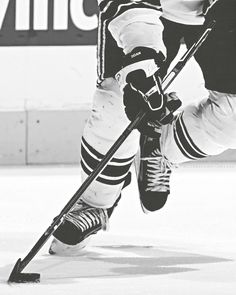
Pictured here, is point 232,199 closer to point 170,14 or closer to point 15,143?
point 170,14

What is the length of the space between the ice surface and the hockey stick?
0.04 metres

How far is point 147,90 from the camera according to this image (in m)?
2.55

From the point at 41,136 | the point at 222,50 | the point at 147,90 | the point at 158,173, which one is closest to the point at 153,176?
the point at 158,173

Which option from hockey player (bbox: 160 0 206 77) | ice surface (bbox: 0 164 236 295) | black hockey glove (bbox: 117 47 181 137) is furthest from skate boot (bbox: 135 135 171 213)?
black hockey glove (bbox: 117 47 181 137)

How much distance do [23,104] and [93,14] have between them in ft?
1.62

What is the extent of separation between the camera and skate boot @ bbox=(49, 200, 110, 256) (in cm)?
286

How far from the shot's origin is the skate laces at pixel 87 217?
9.42 feet

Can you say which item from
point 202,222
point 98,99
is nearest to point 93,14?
point 202,222

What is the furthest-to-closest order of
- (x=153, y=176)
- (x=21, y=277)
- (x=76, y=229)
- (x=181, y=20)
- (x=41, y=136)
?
(x=41, y=136) → (x=153, y=176) → (x=181, y=20) → (x=76, y=229) → (x=21, y=277)

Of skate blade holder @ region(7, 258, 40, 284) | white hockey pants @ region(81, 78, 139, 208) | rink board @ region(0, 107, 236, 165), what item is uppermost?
white hockey pants @ region(81, 78, 139, 208)

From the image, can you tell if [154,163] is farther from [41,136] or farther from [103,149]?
[41,136]

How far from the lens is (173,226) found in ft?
11.0

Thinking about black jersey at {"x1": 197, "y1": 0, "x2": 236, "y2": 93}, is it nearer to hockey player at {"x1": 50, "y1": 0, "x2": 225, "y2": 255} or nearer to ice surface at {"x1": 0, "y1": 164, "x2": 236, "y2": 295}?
hockey player at {"x1": 50, "y1": 0, "x2": 225, "y2": 255}

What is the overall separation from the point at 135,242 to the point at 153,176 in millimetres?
186
